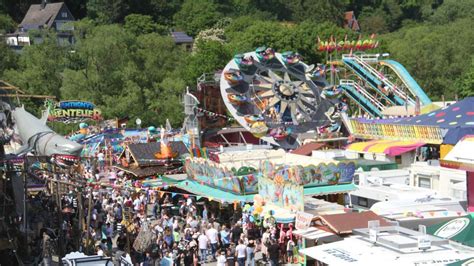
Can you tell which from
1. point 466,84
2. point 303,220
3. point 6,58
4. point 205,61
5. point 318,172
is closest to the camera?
point 303,220

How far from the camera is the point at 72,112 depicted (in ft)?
163

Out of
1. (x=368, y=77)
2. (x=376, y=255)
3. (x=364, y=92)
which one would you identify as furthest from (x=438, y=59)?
(x=376, y=255)

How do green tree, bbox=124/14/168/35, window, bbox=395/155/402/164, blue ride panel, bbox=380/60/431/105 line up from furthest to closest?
1. green tree, bbox=124/14/168/35
2. blue ride panel, bbox=380/60/431/105
3. window, bbox=395/155/402/164

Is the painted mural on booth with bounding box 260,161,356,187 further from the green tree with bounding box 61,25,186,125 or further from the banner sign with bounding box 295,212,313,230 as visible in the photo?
the green tree with bounding box 61,25,186,125

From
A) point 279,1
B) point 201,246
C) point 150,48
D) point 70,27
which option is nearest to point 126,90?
point 150,48

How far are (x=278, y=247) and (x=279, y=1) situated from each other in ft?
325

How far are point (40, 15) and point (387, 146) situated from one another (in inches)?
3233

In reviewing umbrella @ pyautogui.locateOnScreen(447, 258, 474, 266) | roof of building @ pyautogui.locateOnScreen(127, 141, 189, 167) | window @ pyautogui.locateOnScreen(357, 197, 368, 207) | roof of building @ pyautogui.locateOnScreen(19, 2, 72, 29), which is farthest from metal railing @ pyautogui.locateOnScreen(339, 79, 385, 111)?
roof of building @ pyautogui.locateOnScreen(19, 2, 72, 29)

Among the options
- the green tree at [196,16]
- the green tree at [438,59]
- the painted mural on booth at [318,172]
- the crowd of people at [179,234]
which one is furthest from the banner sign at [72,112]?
the green tree at [196,16]

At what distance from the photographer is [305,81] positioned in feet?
136

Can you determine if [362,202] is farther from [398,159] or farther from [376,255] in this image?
[376,255]

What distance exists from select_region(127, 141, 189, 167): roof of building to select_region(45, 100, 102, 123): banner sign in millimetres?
13887

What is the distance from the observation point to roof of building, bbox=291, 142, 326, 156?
35259 millimetres

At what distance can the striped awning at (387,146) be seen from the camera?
31.4 meters
